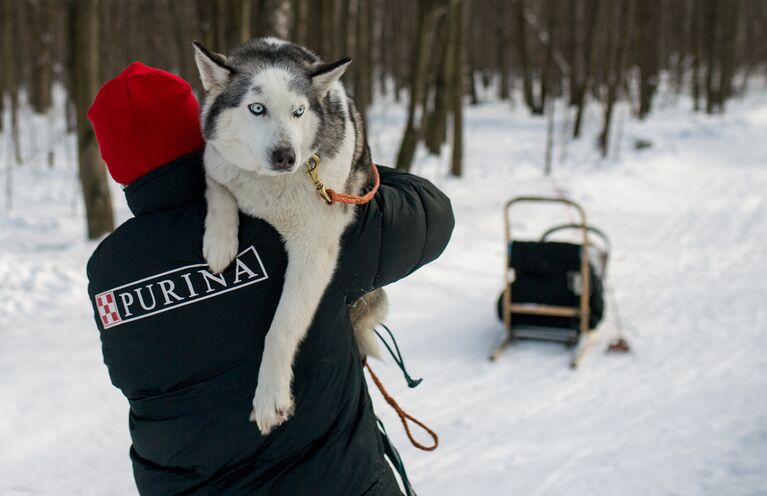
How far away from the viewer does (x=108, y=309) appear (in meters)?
1.66

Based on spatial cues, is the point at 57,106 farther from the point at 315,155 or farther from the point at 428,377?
the point at 315,155

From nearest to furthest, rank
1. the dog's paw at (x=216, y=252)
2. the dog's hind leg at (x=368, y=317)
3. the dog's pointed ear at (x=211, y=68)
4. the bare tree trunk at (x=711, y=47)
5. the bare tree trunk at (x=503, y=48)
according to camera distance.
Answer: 1. the dog's paw at (x=216, y=252)
2. the dog's pointed ear at (x=211, y=68)
3. the dog's hind leg at (x=368, y=317)
4. the bare tree trunk at (x=711, y=47)
5. the bare tree trunk at (x=503, y=48)

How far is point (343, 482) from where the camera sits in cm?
180

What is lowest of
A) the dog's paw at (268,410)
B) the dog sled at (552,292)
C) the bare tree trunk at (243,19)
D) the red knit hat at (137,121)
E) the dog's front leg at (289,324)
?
the dog sled at (552,292)

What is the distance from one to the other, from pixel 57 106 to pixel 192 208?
31928mm

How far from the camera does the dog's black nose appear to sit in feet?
6.23

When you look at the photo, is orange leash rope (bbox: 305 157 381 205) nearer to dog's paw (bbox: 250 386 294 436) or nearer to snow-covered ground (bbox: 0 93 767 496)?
dog's paw (bbox: 250 386 294 436)

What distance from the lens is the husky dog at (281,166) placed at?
1759 millimetres

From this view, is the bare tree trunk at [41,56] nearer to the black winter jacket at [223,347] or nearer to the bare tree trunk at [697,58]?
the black winter jacket at [223,347]

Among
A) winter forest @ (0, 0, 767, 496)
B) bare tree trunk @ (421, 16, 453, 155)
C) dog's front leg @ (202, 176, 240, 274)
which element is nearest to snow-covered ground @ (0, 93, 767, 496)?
winter forest @ (0, 0, 767, 496)

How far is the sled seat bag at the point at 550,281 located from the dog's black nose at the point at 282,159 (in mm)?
4554

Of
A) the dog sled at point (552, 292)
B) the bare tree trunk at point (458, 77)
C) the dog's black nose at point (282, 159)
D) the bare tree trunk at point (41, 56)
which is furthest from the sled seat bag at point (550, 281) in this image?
the bare tree trunk at point (41, 56)

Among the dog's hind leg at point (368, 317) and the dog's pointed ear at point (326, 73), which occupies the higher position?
the dog's pointed ear at point (326, 73)

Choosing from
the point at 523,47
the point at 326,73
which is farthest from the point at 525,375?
the point at 523,47
